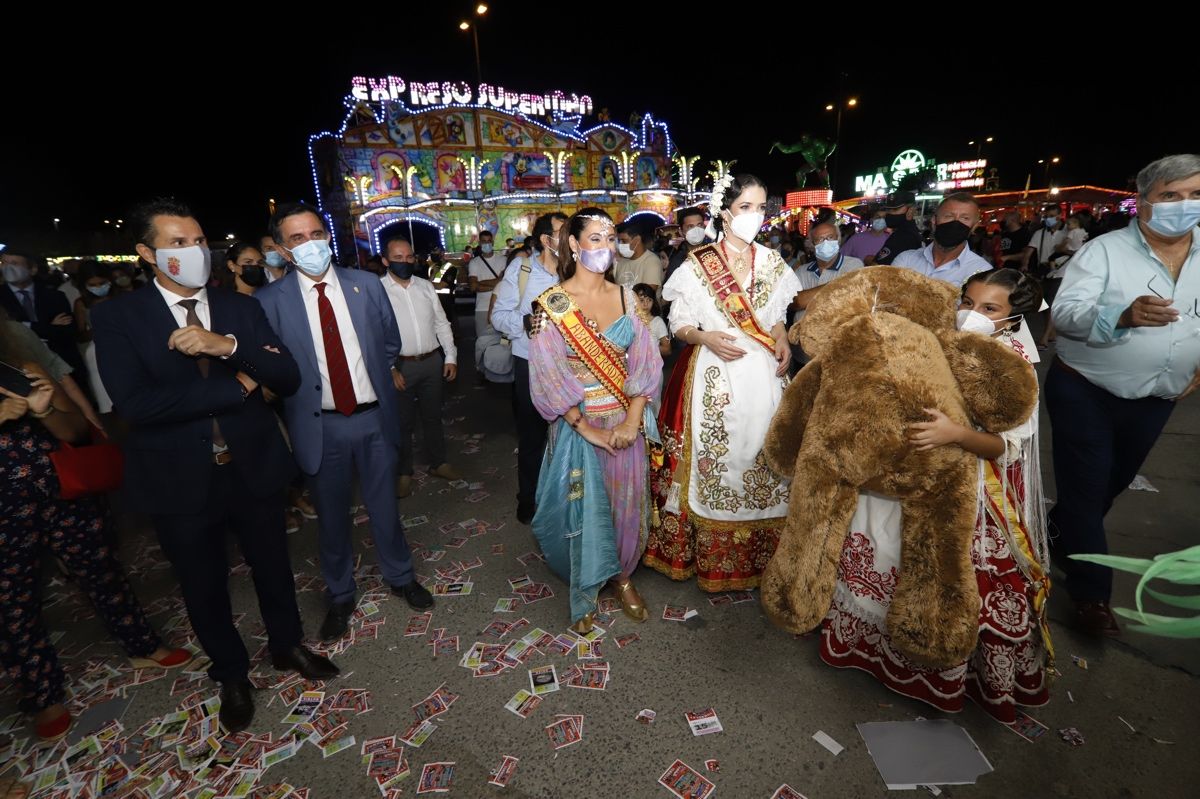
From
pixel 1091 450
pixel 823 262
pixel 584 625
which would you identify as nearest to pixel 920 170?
pixel 823 262

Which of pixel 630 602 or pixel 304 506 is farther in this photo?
pixel 304 506

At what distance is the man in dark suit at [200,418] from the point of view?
2.13m

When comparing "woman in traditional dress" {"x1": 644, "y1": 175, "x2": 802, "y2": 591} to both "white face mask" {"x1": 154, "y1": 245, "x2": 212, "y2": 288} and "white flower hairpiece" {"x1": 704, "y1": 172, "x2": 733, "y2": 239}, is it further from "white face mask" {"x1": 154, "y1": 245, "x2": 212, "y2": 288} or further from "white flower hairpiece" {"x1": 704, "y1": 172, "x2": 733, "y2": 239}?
"white face mask" {"x1": 154, "y1": 245, "x2": 212, "y2": 288}

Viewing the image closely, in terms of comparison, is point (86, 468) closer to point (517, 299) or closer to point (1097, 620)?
point (517, 299)

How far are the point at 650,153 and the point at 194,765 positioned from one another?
122 feet

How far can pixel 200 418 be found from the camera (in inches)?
89.4

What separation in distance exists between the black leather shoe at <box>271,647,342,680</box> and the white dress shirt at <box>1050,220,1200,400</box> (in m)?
4.03

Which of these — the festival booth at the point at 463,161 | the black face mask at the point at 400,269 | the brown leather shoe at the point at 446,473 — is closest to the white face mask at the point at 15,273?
the black face mask at the point at 400,269

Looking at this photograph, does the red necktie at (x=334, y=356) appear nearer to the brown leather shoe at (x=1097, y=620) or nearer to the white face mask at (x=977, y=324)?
the white face mask at (x=977, y=324)

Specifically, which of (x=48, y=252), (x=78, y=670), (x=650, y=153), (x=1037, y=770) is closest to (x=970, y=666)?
(x=1037, y=770)

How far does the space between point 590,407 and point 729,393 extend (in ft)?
2.55

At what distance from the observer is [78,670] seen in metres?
2.92

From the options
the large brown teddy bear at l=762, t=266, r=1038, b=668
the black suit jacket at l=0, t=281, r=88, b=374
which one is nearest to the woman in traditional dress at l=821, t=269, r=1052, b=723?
the large brown teddy bear at l=762, t=266, r=1038, b=668

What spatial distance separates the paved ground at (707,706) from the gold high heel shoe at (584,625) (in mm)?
102
